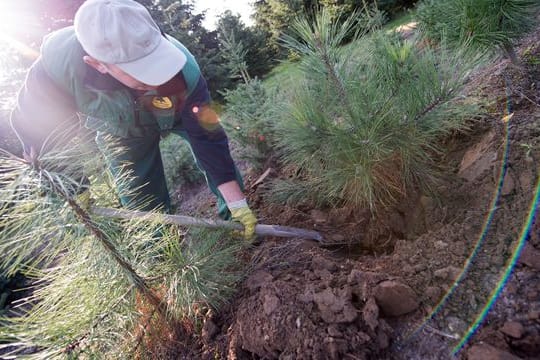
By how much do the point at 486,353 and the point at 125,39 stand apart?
1568 mm

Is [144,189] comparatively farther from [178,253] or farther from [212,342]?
[212,342]

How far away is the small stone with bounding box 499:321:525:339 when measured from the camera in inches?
31.4

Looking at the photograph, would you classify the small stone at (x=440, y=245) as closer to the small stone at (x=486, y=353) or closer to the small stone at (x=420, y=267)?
the small stone at (x=420, y=267)

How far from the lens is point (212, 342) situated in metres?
1.17

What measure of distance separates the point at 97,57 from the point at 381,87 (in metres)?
1.23

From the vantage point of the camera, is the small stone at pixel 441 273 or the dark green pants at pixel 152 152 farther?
the dark green pants at pixel 152 152

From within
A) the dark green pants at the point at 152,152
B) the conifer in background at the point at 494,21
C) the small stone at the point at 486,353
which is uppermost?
the dark green pants at the point at 152,152

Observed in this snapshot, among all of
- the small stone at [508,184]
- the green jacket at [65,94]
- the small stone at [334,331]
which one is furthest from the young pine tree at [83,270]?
the small stone at [508,184]

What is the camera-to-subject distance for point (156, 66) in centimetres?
135

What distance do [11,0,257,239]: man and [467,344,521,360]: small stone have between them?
0.99 meters

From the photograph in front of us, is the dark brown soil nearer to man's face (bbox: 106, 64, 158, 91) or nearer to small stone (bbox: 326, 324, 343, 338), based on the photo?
small stone (bbox: 326, 324, 343, 338)

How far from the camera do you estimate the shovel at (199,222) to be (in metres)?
1.03

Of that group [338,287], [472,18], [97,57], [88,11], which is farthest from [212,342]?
[472,18]

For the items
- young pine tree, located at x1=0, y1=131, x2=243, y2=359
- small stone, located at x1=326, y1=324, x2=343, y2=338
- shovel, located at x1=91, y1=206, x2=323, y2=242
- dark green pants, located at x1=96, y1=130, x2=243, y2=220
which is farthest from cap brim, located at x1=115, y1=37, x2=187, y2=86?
small stone, located at x1=326, y1=324, x2=343, y2=338
